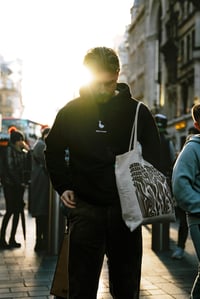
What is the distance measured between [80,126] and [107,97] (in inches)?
8.9

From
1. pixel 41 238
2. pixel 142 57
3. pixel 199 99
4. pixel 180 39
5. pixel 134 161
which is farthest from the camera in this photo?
pixel 142 57

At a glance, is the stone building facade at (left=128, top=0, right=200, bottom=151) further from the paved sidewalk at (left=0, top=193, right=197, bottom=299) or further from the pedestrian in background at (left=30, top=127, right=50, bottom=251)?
the paved sidewalk at (left=0, top=193, right=197, bottom=299)

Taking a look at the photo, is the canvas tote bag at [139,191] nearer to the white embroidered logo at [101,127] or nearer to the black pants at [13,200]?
the white embroidered logo at [101,127]

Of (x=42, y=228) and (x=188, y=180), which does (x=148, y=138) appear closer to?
(x=188, y=180)

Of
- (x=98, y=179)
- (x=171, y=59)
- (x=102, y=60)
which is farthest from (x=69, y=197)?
(x=171, y=59)

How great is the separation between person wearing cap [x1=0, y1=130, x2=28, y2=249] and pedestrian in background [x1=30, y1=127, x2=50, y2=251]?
29 centimetres

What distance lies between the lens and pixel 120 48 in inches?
4094

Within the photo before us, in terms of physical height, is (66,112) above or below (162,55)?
below

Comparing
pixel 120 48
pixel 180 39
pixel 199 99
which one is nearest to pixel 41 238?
pixel 199 99

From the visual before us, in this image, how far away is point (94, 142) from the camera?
326cm

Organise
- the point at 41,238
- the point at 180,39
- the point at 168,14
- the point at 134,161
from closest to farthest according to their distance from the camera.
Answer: the point at 134,161, the point at 41,238, the point at 180,39, the point at 168,14

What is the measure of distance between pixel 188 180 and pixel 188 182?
0.01 m

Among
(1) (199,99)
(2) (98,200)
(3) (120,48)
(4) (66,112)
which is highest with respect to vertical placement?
(3) (120,48)

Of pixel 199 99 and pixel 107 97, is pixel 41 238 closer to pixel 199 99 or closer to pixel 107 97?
pixel 107 97
